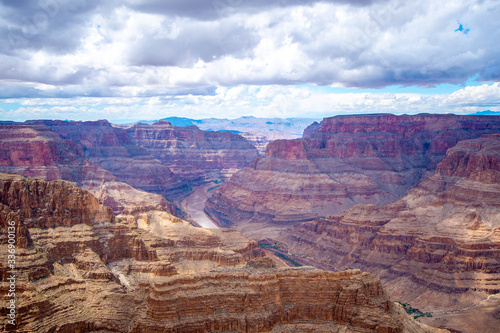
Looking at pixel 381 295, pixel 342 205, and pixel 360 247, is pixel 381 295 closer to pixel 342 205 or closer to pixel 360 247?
pixel 360 247

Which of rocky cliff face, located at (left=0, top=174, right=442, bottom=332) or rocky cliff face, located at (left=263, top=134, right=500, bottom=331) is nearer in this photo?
rocky cliff face, located at (left=0, top=174, right=442, bottom=332)

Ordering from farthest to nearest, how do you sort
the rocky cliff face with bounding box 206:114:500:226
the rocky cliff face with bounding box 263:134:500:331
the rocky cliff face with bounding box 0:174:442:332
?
the rocky cliff face with bounding box 206:114:500:226 → the rocky cliff face with bounding box 263:134:500:331 → the rocky cliff face with bounding box 0:174:442:332

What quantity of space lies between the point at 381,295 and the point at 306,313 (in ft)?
25.3

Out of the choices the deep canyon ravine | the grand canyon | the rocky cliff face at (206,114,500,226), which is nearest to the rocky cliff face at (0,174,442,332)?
the grand canyon

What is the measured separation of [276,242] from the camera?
131 metres

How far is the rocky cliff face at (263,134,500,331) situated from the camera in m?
90.2

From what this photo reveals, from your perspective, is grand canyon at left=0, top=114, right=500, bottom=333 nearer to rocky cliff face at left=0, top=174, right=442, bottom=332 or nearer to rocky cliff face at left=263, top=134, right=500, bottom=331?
rocky cliff face at left=0, top=174, right=442, bottom=332

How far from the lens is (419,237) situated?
338 feet

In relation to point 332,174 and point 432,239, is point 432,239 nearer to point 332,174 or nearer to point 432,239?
point 432,239

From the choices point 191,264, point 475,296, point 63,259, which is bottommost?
point 475,296

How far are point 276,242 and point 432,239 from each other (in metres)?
43.0

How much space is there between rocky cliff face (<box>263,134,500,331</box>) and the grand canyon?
357mm

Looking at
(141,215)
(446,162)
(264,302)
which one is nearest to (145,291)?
(264,302)

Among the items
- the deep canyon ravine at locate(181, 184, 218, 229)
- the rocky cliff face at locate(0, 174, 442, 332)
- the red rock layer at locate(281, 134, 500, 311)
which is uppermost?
the rocky cliff face at locate(0, 174, 442, 332)
